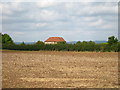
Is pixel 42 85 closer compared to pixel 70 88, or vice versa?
pixel 70 88

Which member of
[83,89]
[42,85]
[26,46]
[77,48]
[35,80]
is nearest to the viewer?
[83,89]

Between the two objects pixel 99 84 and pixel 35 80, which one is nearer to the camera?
pixel 99 84

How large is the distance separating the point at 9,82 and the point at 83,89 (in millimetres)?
2974

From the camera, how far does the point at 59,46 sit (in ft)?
109

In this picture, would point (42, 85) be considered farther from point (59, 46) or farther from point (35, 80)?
point (59, 46)

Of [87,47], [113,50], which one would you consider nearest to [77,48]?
[87,47]

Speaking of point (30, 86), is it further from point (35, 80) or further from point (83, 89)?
point (83, 89)

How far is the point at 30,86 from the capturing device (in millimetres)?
7160

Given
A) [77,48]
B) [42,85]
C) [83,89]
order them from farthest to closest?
[77,48]
[42,85]
[83,89]

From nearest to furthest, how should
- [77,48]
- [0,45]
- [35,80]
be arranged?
[35,80] → [77,48] → [0,45]

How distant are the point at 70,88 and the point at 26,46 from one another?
2957cm

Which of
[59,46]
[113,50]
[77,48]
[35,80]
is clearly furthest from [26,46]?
[35,80]

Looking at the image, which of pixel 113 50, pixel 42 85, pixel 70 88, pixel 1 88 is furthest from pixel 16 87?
pixel 113 50

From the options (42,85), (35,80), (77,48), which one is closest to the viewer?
(42,85)
